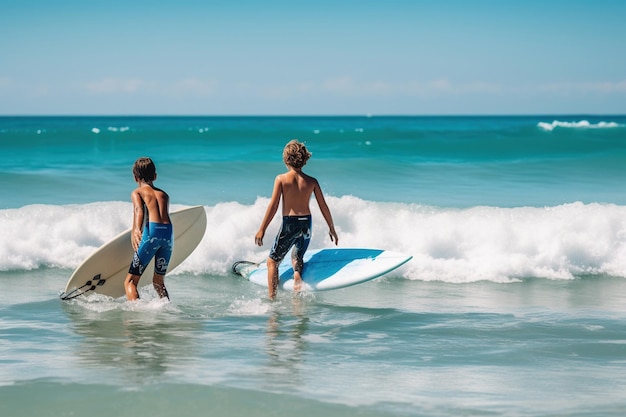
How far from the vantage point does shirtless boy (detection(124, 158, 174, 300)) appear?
7.01m

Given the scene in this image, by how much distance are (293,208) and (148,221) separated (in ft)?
4.32

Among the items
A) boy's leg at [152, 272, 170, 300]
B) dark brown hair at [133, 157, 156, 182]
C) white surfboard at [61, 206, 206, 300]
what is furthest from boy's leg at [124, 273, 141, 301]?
dark brown hair at [133, 157, 156, 182]

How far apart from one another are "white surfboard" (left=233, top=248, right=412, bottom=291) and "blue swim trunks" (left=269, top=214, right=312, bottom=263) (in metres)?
0.30

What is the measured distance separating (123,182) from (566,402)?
1653cm

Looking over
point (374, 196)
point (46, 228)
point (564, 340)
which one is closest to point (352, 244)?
point (46, 228)

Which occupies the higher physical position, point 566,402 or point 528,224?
point 528,224

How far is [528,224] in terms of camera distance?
1121 cm

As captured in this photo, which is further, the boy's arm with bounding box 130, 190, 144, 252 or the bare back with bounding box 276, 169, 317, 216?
the bare back with bounding box 276, 169, 317, 216

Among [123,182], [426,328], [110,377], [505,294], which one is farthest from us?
[123,182]

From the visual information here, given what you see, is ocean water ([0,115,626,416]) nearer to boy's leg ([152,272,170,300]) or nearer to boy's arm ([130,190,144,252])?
boy's leg ([152,272,170,300])

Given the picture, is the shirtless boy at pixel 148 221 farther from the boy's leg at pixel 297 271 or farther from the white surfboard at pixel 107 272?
the boy's leg at pixel 297 271

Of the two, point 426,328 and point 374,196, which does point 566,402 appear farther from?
point 374,196

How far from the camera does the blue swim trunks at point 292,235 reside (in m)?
7.54

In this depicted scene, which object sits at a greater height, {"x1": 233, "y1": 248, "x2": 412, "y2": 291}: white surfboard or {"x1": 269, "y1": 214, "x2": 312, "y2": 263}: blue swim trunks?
{"x1": 269, "y1": 214, "x2": 312, "y2": 263}: blue swim trunks
